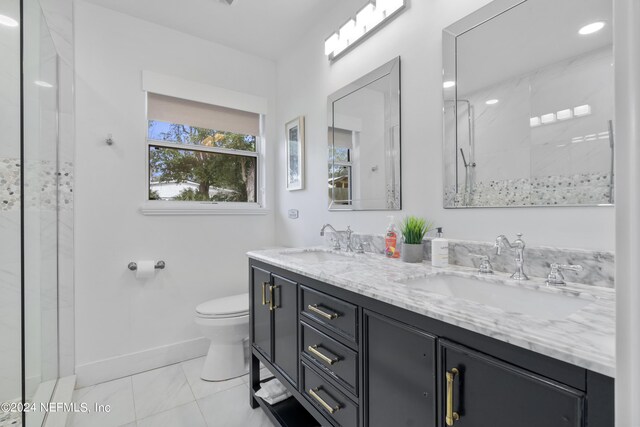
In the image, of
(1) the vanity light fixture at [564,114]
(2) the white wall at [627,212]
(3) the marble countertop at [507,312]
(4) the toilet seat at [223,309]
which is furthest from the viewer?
(4) the toilet seat at [223,309]

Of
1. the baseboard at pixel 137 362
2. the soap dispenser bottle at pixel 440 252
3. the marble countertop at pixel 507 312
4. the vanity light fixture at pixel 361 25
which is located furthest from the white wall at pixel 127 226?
the soap dispenser bottle at pixel 440 252

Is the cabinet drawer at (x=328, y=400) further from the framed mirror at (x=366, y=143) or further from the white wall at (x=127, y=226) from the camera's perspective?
the white wall at (x=127, y=226)

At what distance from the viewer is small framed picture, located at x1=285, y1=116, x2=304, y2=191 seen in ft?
7.86

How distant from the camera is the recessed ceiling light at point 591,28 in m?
0.95

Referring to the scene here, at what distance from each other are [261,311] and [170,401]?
841 mm

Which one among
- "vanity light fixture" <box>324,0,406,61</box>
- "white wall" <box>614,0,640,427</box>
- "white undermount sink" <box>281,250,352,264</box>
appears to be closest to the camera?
"white wall" <box>614,0,640,427</box>

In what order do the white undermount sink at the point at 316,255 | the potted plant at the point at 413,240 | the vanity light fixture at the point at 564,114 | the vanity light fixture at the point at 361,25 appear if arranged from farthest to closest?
the white undermount sink at the point at 316,255, the vanity light fixture at the point at 361,25, the potted plant at the point at 413,240, the vanity light fixture at the point at 564,114

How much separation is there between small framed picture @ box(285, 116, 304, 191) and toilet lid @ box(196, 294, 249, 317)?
98cm

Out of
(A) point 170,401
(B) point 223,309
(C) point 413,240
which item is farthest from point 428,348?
(A) point 170,401

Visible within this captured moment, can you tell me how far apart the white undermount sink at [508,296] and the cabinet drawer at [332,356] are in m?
0.33

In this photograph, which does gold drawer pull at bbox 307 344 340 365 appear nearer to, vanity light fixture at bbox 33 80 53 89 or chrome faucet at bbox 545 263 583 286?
chrome faucet at bbox 545 263 583 286

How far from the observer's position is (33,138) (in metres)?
1.55

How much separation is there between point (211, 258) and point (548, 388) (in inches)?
91.9

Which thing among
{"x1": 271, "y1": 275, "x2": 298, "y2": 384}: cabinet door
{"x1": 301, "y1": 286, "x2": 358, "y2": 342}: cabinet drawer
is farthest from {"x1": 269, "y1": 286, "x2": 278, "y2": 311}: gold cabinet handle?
{"x1": 301, "y1": 286, "x2": 358, "y2": 342}: cabinet drawer
